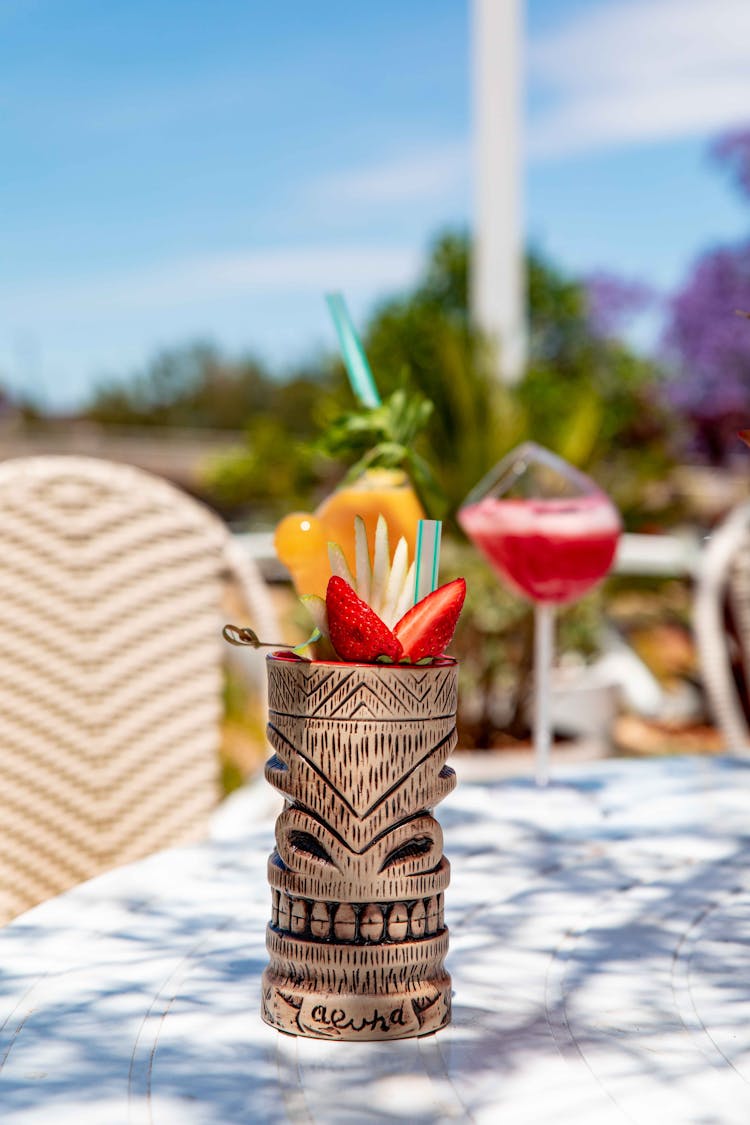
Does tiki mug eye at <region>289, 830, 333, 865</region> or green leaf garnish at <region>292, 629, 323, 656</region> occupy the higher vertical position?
green leaf garnish at <region>292, 629, 323, 656</region>

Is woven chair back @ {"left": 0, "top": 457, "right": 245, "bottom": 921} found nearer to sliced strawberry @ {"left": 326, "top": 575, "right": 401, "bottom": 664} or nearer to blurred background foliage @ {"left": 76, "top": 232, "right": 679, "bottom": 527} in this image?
blurred background foliage @ {"left": 76, "top": 232, "right": 679, "bottom": 527}

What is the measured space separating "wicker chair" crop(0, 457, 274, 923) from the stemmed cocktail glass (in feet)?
1.19

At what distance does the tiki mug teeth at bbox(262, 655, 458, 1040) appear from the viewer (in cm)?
61

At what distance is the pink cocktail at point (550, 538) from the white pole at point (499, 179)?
244 cm

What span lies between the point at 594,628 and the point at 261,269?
42.8 meters

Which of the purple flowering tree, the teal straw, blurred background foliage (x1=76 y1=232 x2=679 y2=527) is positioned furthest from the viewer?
the purple flowering tree

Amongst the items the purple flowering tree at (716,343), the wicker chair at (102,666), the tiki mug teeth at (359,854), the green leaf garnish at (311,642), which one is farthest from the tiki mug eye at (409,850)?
the purple flowering tree at (716,343)

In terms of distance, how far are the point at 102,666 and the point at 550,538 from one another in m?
0.52

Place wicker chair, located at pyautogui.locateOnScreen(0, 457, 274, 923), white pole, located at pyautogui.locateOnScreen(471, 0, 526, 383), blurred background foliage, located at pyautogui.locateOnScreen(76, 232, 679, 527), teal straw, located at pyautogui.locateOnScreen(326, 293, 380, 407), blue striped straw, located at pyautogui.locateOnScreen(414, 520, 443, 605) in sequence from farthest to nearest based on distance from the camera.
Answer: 1. white pole, located at pyautogui.locateOnScreen(471, 0, 526, 383)
2. blurred background foliage, located at pyautogui.locateOnScreen(76, 232, 679, 527)
3. wicker chair, located at pyautogui.locateOnScreen(0, 457, 274, 923)
4. teal straw, located at pyautogui.locateOnScreen(326, 293, 380, 407)
5. blue striped straw, located at pyautogui.locateOnScreen(414, 520, 443, 605)

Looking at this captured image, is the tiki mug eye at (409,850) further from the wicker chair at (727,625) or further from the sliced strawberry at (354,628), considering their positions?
the wicker chair at (727,625)

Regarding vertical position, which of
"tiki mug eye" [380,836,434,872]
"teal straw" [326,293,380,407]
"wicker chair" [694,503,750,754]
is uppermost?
"teal straw" [326,293,380,407]

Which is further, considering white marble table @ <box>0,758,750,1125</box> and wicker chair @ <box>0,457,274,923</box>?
wicker chair @ <box>0,457,274,923</box>

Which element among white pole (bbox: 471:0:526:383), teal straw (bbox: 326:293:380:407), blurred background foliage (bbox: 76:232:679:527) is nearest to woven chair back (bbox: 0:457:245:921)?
blurred background foliage (bbox: 76:232:679:527)

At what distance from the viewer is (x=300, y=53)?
36.5m
